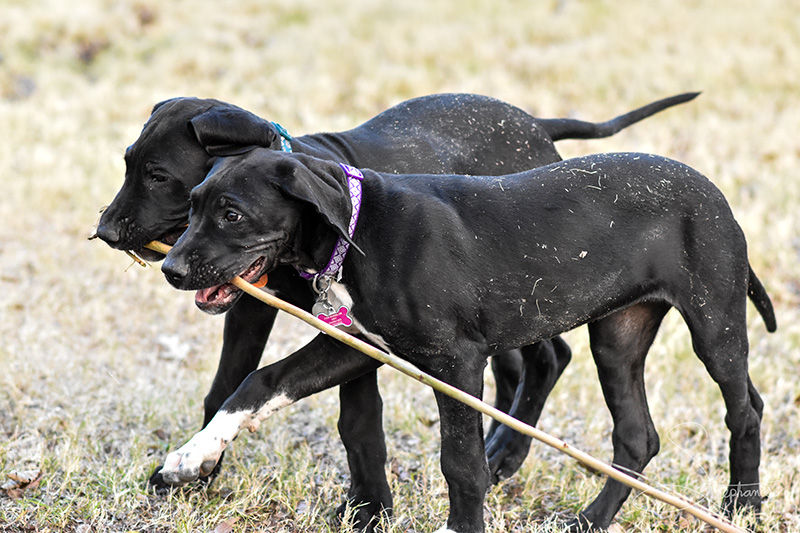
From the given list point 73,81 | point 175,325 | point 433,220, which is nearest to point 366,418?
point 433,220

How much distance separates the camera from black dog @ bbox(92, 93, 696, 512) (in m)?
4.02

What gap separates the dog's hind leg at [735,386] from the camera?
422cm

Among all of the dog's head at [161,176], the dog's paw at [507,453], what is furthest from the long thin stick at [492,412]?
the dog's paw at [507,453]

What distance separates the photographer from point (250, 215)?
11.8ft

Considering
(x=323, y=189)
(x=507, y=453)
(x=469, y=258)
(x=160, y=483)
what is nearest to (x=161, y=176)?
(x=323, y=189)

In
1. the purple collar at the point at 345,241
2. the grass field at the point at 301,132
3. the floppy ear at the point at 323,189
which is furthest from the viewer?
the grass field at the point at 301,132

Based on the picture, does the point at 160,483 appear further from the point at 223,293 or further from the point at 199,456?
the point at 223,293

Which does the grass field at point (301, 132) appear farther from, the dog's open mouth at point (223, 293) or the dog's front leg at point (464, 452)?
the dog's open mouth at point (223, 293)

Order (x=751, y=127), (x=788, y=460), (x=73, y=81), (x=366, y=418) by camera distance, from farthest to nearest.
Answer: (x=73, y=81), (x=751, y=127), (x=788, y=460), (x=366, y=418)

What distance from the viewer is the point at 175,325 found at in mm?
7387

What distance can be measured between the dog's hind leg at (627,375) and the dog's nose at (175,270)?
211 cm

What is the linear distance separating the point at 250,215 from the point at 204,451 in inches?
40.2

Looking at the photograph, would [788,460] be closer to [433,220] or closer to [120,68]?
[433,220]

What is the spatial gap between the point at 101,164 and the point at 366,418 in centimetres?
713
